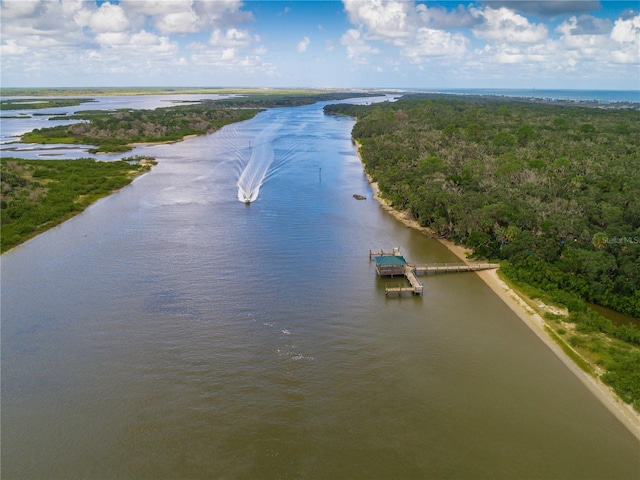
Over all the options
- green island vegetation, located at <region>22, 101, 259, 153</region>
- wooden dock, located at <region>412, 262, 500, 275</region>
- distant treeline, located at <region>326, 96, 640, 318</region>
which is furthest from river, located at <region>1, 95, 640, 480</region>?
green island vegetation, located at <region>22, 101, 259, 153</region>

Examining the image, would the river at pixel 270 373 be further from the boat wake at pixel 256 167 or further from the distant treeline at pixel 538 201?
the boat wake at pixel 256 167

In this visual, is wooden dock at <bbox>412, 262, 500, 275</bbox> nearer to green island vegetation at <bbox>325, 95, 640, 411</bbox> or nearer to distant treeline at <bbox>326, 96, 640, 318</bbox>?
green island vegetation at <bbox>325, 95, 640, 411</bbox>

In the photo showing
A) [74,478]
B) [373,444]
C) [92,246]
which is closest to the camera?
[74,478]

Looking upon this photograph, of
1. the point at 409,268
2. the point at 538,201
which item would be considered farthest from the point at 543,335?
the point at 538,201

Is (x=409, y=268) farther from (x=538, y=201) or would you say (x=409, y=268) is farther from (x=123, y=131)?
(x=123, y=131)

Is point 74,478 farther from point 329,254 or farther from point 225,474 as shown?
point 329,254

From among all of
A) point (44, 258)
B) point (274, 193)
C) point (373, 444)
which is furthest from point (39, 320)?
point (274, 193)
